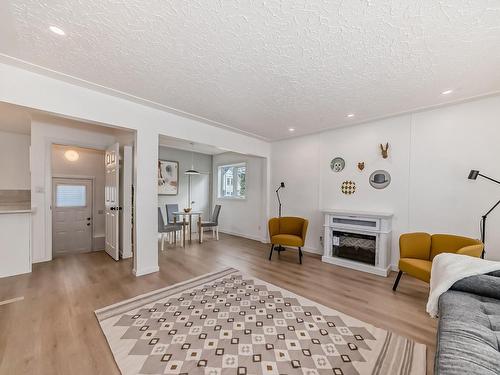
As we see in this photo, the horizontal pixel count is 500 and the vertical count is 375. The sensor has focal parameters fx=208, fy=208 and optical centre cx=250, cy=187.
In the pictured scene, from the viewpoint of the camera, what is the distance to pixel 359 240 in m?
3.83

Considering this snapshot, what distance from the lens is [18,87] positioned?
7.61 ft

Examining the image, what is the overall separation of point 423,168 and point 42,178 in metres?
6.60

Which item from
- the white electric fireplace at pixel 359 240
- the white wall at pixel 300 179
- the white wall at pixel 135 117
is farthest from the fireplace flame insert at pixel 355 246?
the white wall at pixel 135 117

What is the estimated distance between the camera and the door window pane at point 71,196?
14.6 ft

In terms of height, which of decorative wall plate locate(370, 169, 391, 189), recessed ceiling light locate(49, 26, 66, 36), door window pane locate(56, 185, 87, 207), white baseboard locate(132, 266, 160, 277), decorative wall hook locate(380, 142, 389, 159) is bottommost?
white baseboard locate(132, 266, 160, 277)

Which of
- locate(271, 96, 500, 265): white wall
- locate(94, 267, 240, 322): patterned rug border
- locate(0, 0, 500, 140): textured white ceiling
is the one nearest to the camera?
locate(0, 0, 500, 140): textured white ceiling

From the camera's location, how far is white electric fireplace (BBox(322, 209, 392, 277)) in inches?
138

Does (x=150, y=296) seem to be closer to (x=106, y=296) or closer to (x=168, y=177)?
(x=106, y=296)

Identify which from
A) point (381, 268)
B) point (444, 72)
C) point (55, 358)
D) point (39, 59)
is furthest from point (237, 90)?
point (381, 268)

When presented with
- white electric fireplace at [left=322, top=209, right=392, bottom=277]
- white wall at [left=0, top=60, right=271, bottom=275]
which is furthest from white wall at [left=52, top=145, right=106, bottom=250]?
white electric fireplace at [left=322, top=209, right=392, bottom=277]

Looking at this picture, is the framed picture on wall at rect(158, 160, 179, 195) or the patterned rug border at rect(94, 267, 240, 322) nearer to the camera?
the patterned rug border at rect(94, 267, 240, 322)

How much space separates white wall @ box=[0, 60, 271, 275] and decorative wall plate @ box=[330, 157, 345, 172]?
2.31 m

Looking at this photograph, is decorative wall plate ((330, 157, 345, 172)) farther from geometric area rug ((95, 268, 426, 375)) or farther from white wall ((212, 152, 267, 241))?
geometric area rug ((95, 268, 426, 375))

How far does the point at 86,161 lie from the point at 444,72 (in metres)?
6.47
